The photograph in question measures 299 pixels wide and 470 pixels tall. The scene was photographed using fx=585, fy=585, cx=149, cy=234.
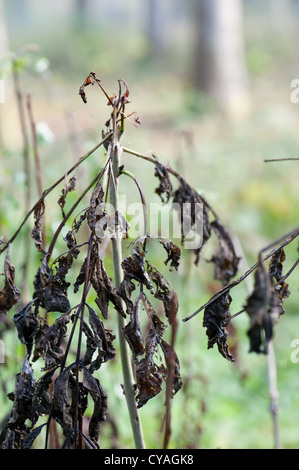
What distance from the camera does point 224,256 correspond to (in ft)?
4.77

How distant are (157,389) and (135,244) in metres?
0.27

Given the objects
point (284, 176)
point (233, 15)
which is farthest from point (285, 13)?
point (284, 176)

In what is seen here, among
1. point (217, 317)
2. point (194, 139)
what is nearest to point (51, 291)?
point (217, 317)

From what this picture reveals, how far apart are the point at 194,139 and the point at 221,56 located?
3.90 metres

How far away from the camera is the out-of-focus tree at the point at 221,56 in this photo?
11305mm

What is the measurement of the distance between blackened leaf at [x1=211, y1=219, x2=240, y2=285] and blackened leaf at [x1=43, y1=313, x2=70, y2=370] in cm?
51

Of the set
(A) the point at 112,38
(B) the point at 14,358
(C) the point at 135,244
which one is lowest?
(C) the point at 135,244

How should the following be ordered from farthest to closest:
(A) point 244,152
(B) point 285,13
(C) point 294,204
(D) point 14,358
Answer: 1. (B) point 285,13
2. (A) point 244,152
3. (C) point 294,204
4. (D) point 14,358

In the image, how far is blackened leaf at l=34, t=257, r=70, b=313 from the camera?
109cm

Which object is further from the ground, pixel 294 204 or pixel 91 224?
pixel 294 204

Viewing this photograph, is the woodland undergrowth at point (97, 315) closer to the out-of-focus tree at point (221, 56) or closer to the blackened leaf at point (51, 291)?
the blackened leaf at point (51, 291)

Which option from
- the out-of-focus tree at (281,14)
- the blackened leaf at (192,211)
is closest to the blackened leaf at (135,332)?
the blackened leaf at (192,211)

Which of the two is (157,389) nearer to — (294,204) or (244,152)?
(294,204)

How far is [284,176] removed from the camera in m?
6.81
